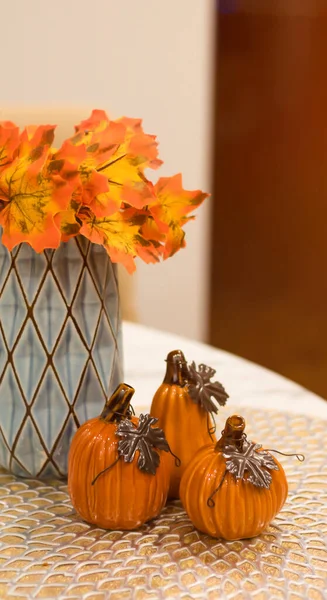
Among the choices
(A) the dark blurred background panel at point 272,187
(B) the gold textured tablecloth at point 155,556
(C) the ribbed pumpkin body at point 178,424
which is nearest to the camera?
(B) the gold textured tablecloth at point 155,556

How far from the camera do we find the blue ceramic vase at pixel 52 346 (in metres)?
0.67

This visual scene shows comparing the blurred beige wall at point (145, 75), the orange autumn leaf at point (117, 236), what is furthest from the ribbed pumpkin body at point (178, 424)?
the blurred beige wall at point (145, 75)

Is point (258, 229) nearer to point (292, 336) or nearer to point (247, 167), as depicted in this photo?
point (247, 167)

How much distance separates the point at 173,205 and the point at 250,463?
25 cm

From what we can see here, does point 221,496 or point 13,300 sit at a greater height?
point 13,300

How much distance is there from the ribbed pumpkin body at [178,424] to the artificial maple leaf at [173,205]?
0.13m

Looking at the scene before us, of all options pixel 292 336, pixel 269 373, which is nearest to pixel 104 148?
pixel 269 373

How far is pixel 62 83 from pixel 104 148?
73.1 inches

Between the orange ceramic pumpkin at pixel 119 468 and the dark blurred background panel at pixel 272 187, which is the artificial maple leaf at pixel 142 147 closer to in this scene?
the orange ceramic pumpkin at pixel 119 468

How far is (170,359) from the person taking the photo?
0.66m

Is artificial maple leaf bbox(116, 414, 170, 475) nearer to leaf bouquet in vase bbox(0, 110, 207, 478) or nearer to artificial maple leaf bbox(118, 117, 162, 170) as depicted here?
leaf bouquet in vase bbox(0, 110, 207, 478)

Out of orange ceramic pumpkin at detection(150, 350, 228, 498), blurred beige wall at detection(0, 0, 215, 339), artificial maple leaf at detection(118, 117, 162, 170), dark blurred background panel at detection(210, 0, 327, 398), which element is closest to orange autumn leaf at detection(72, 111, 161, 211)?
artificial maple leaf at detection(118, 117, 162, 170)

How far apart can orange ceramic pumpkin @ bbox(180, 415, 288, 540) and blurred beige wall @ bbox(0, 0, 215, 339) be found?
177cm

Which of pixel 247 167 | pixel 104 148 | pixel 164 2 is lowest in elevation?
pixel 104 148
